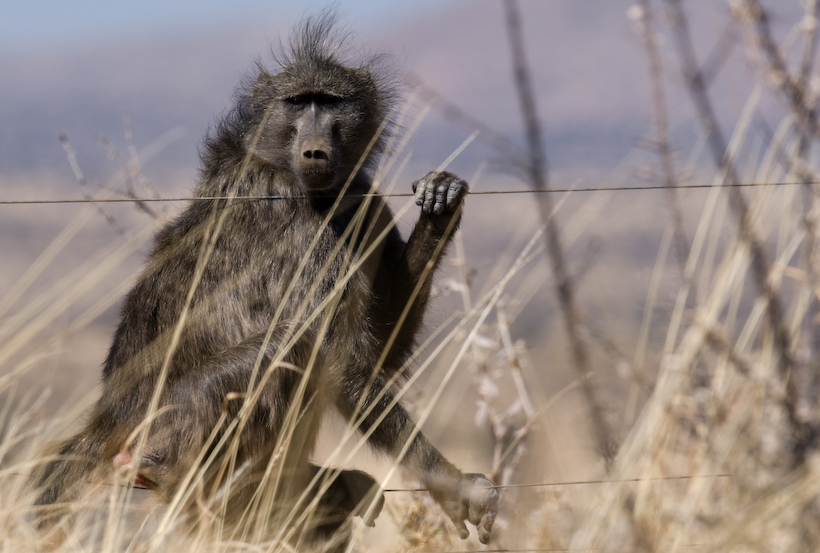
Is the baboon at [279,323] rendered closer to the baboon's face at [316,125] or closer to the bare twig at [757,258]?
the baboon's face at [316,125]

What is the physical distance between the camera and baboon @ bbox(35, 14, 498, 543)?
9.64 ft

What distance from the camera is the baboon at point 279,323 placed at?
2.94m

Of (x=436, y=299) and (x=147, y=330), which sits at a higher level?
(x=436, y=299)

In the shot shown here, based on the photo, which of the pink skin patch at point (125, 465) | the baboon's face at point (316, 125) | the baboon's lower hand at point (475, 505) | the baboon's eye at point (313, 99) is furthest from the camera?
the baboon's eye at point (313, 99)

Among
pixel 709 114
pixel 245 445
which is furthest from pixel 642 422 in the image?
pixel 245 445

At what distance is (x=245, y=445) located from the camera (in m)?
2.95

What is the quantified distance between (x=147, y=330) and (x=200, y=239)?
0.45 meters

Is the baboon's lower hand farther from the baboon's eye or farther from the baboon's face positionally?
the baboon's eye

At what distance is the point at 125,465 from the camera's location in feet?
8.73

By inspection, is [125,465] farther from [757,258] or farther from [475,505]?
[757,258]

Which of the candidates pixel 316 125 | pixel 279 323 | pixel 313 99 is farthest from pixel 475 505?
pixel 313 99

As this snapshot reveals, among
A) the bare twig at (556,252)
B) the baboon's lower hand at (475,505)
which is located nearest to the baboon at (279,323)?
the baboon's lower hand at (475,505)

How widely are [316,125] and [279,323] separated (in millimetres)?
911

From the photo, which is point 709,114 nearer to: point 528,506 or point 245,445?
point 245,445
